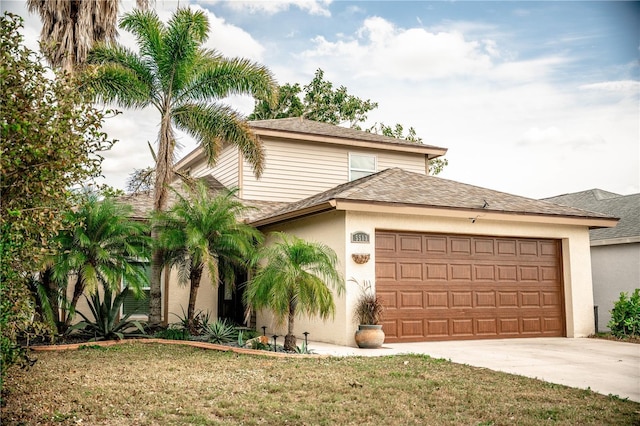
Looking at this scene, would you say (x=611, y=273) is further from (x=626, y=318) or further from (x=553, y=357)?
(x=553, y=357)

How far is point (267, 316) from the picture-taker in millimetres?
15719

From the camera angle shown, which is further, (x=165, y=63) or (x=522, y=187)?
(x=522, y=187)

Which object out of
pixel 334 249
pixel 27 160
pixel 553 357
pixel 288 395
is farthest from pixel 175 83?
pixel 553 357

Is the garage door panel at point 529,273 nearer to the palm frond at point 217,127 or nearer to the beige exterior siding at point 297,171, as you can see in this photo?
the beige exterior siding at point 297,171

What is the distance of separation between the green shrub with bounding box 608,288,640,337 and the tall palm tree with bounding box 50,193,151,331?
11330 mm

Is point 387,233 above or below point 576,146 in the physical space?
below

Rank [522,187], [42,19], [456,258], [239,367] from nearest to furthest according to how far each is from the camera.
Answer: [239,367] → [456,258] → [42,19] → [522,187]

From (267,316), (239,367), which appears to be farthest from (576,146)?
(239,367)

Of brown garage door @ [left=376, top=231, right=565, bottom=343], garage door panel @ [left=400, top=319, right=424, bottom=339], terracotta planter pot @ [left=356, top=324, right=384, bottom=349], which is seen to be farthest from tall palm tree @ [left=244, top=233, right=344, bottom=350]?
garage door panel @ [left=400, top=319, right=424, bottom=339]

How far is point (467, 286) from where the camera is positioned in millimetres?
13625

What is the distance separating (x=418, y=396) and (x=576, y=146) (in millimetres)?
18736

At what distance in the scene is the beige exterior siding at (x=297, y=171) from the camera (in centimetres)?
1772

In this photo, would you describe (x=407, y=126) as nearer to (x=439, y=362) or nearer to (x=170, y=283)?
(x=170, y=283)

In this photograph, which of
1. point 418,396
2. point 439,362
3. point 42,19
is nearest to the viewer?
point 418,396
